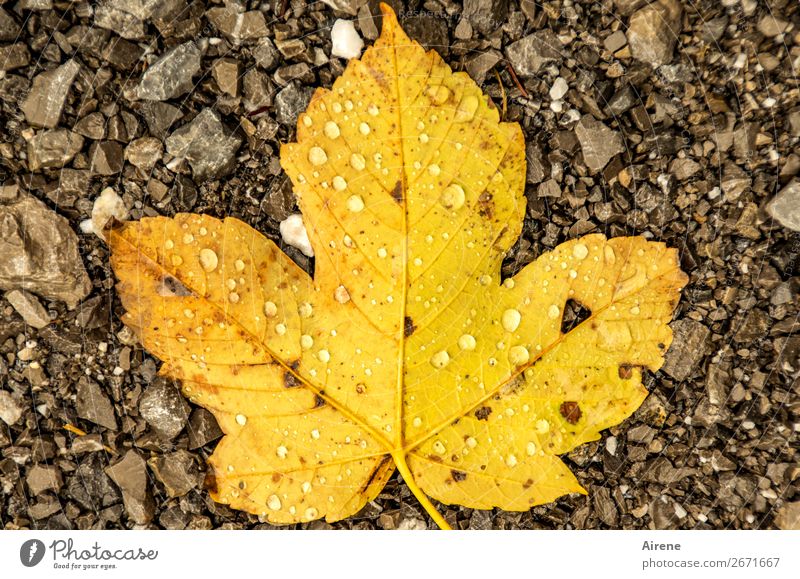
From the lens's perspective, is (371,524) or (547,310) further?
(371,524)

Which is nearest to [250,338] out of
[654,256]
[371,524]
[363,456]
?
[363,456]

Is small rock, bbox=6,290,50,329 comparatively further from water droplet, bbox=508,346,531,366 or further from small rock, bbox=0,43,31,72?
water droplet, bbox=508,346,531,366

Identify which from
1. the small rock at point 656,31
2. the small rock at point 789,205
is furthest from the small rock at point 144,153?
the small rock at point 789,205

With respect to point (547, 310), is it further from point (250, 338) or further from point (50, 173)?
point (50, 173)

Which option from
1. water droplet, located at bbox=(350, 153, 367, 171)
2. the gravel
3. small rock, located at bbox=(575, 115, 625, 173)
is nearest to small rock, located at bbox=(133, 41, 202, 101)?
the gravel

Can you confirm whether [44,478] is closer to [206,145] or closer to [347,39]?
→ [206,145]
